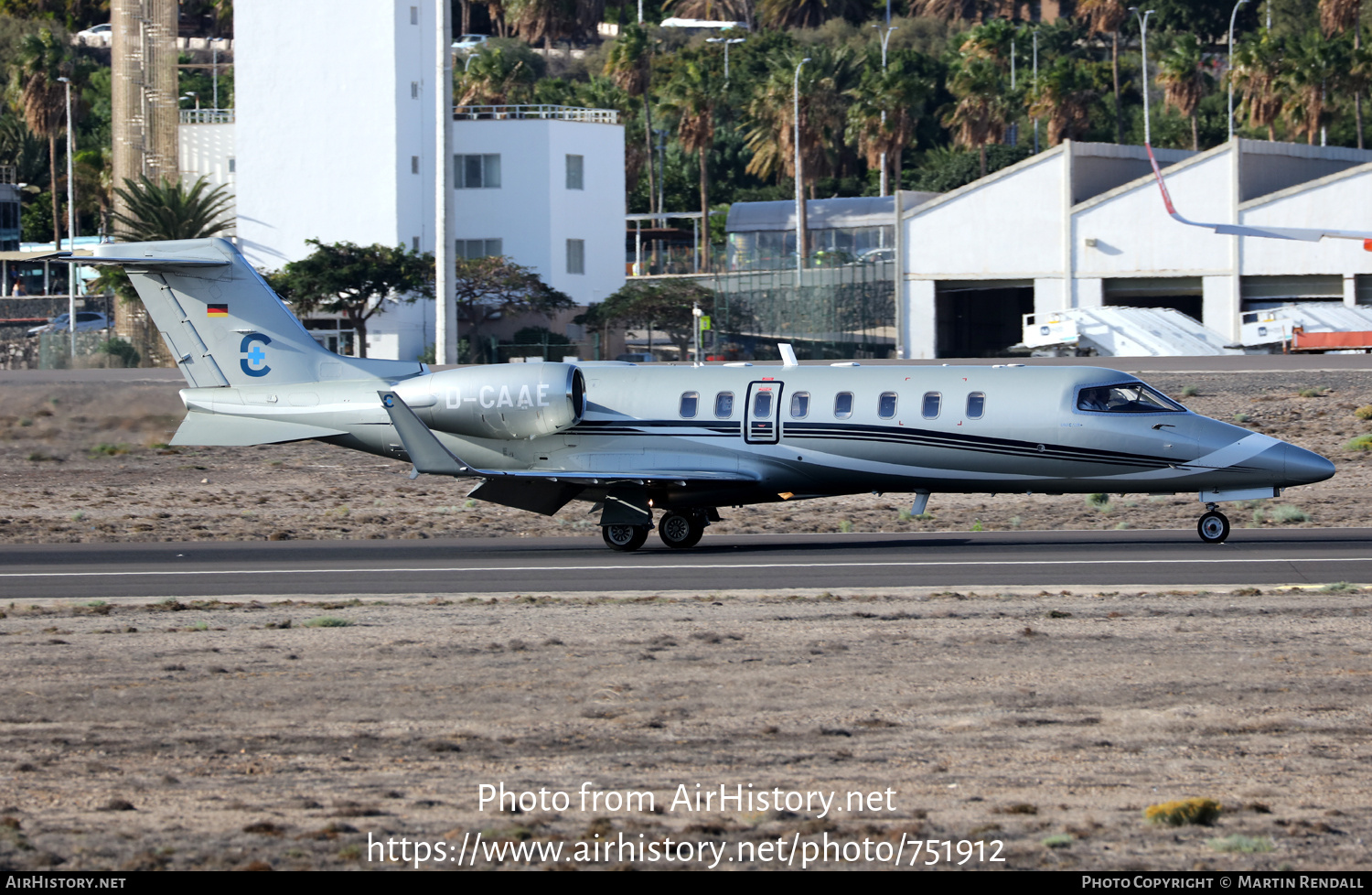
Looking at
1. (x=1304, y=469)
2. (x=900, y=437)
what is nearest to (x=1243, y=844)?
(x=1304, y=469)

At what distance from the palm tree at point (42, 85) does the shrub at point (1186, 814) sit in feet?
367

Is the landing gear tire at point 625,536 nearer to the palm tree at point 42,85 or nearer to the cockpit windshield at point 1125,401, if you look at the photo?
the cockpit windshield at point 1125,401

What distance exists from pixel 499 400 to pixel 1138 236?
50.7 m

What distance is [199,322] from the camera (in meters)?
24.0

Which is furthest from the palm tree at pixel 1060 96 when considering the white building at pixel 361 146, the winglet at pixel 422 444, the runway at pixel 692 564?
the winglet at pixel 422 444

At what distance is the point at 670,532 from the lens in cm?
2342

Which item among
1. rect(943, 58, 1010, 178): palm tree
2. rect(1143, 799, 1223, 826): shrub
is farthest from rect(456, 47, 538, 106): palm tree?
rect(1143, 799, 1223, 826): shrub

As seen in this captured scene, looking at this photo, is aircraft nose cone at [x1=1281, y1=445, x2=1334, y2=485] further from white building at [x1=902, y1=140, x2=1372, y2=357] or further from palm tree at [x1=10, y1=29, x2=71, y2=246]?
palm tree at [x1=10, y1=29, x2=71, y2=246]

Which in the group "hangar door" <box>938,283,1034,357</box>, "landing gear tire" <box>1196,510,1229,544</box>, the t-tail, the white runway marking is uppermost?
"hangar door" <box>938,283,1034,357</box>

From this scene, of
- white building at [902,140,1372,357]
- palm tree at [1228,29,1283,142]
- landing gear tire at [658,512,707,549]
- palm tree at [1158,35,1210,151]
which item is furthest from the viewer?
palm tree at [1158,35,1210,151]

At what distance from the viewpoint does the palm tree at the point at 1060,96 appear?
326 ft

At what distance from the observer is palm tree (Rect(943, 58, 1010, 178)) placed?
330 feet

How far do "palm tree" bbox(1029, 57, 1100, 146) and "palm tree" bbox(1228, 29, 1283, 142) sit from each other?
1032cm

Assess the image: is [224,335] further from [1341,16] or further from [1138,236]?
[1341,16]
